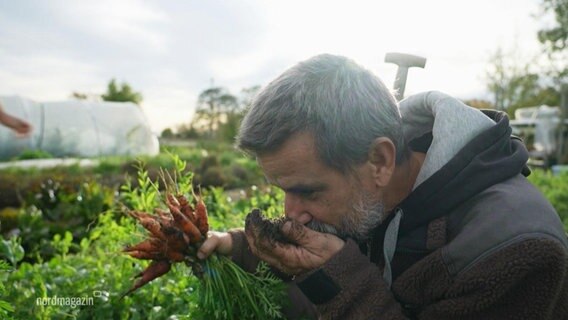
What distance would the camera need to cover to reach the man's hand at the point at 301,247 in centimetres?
187

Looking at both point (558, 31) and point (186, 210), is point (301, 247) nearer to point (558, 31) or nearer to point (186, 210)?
point (186, 210)

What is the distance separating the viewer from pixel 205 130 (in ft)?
117

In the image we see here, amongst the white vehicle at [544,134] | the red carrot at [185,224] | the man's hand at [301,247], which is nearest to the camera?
the man's hand at [301,247]

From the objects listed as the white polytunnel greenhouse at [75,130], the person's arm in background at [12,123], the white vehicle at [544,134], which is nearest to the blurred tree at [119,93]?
the white polytunnel greenhouse at [75,130]

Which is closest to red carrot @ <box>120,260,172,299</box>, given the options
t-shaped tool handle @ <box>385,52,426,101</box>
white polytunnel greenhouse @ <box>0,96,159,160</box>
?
t-shaped tool handle @ <box>385,52,426,101</box>

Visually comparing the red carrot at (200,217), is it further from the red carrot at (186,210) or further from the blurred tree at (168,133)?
the blurred tree at (168,133)

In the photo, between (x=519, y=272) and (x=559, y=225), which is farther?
(x=559, y=225)

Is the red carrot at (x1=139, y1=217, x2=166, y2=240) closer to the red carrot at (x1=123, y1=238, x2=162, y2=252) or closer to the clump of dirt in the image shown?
the red carrot at (x1=123, y1=238, x2=162, y2=252)

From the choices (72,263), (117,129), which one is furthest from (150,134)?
(72,263)

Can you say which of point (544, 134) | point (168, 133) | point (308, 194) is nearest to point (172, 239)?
point (308, 194)

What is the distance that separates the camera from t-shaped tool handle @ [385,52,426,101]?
2863 mm

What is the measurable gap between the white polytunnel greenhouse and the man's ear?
2240 cm

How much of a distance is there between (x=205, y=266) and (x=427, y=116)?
1.04m

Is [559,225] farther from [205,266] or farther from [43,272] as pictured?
→ [43,272]
